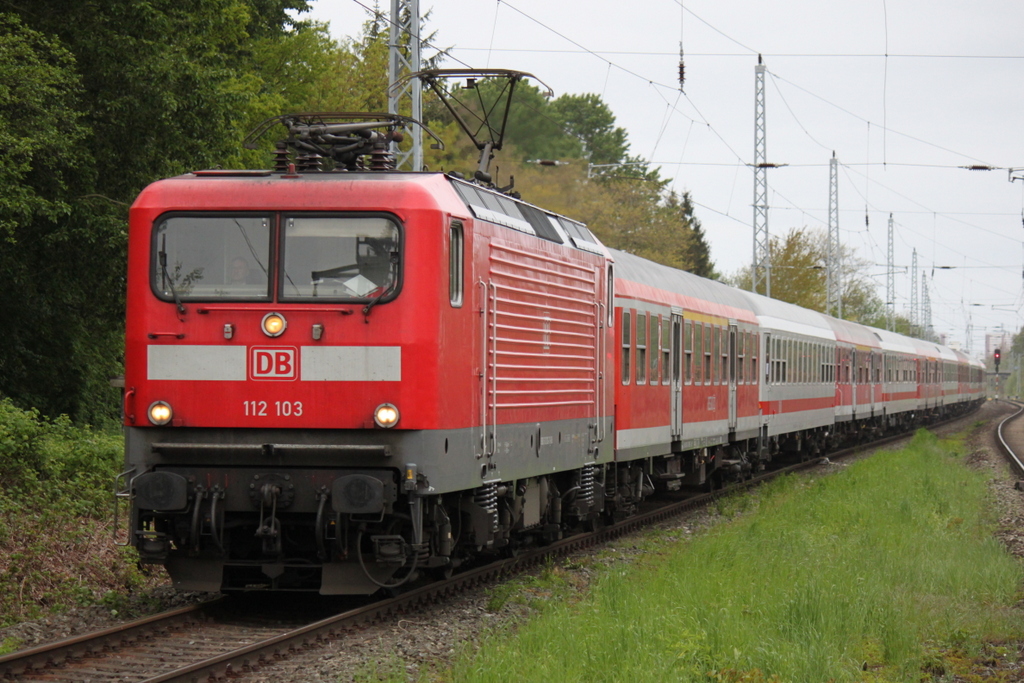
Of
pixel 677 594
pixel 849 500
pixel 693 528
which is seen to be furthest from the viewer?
pixel 849 500

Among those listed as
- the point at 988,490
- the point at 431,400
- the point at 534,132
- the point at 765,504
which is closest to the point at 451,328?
the point at 431,400

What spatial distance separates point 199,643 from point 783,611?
4054mm

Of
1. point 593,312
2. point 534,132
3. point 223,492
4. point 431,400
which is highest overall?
point 534,132

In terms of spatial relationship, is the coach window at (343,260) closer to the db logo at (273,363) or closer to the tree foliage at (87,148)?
the db logo at (273,363)

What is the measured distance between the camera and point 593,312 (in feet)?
43.2

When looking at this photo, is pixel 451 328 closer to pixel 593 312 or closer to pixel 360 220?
pixel 360 220

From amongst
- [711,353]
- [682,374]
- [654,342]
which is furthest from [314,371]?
[711,353]

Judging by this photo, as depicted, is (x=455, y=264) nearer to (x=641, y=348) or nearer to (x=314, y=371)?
(x=314, y=371)

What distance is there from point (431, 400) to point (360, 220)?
1348 mm

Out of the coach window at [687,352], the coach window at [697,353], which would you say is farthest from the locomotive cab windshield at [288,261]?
the coach window at [697,353]

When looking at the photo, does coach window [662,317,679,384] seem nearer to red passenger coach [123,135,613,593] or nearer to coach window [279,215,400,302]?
red passenger coach [123,135,613,593]

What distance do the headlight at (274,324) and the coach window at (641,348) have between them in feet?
24.4

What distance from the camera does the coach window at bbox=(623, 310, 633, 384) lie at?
15070mm

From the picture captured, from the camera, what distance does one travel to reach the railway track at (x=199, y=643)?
7.42 meters
